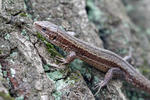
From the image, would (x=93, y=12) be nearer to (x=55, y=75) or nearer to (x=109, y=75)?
(x=109, y=75)

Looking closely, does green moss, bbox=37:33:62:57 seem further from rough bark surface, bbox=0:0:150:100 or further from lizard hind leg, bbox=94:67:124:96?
lizard hind leg, bbox=94:67:124:96

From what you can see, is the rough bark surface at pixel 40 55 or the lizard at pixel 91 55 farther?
the lizard at pixel 91 55

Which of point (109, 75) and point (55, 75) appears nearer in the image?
point (55, 75)

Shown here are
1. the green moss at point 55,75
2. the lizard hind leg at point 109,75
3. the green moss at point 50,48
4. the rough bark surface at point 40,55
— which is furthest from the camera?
the lizard hind leg at point 109,75

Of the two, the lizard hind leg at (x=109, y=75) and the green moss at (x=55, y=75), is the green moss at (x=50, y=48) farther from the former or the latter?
the lizard hind leg at (x=109, y=75)

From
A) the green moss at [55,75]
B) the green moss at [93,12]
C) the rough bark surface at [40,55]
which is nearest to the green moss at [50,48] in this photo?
the rough bark surface at [40,55]

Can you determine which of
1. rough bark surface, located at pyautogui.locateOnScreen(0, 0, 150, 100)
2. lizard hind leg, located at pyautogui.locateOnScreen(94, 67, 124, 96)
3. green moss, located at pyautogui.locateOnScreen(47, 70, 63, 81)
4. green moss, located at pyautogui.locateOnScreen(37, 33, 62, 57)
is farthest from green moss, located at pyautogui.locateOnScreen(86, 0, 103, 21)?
green moss, located at pyautogui.locateOnScreen(47, 70, 63, 81)

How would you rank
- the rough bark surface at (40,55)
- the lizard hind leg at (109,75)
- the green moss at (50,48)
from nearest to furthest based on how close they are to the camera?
the rough bark surface at (40,55) → the green moss at (50,48) → the lizard hind leg at (109,75)

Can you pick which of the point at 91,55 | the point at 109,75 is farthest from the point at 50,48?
the point at 109,75
